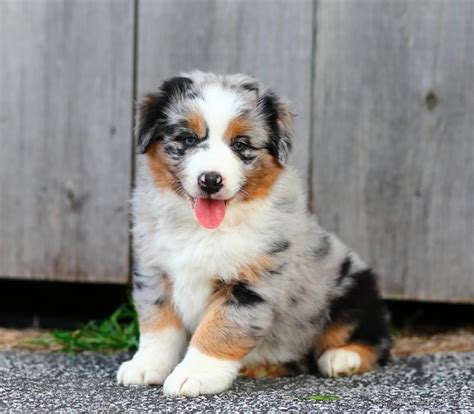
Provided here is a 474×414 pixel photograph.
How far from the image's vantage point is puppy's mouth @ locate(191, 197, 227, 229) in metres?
4.40

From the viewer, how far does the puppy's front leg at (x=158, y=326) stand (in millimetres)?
4551

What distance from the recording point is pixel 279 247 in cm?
454

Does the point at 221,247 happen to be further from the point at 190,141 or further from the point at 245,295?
the point at 190,141

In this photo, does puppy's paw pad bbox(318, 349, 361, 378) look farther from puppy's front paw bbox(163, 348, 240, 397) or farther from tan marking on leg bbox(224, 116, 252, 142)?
tan marking on leg bbox(224, 116, 252, 142)

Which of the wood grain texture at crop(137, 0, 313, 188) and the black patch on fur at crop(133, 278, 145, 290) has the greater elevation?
the wood grain texture at crop(137, 0, 313, 188)

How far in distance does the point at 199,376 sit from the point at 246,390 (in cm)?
31

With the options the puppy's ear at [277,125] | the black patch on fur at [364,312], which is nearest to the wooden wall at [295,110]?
the black patch on fur at [364,312]

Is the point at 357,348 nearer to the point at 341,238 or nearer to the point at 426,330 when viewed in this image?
the point at 341,238

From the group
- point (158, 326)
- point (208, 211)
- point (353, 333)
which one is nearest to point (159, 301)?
point (158, 326)

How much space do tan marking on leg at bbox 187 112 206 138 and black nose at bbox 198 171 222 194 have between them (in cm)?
26

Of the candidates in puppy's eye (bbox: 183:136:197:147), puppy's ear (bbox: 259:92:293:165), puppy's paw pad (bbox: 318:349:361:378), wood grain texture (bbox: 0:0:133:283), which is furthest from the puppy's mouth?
wood grain texture (bbox: 0:0:133:283)

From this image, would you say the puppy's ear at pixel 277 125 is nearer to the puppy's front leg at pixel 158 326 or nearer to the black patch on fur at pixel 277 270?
the black patch on fur at pixel 277 270

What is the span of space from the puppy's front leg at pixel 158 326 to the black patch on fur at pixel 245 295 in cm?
38

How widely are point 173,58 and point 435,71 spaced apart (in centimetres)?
175
